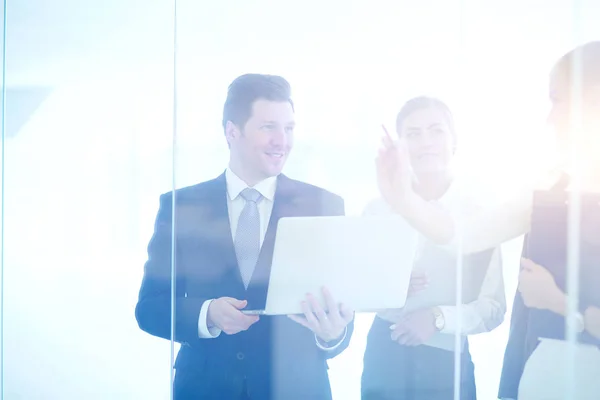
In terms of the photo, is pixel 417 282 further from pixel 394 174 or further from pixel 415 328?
pixel 394 174

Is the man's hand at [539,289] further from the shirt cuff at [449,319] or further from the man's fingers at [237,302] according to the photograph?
the man's fingers at [237,302]

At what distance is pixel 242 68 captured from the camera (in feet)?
5.82

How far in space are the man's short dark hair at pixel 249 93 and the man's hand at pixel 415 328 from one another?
32.7 inches

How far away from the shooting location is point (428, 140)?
5.65ft

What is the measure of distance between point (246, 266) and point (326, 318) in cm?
32

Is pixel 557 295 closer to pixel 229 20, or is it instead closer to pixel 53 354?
pixel 229 20

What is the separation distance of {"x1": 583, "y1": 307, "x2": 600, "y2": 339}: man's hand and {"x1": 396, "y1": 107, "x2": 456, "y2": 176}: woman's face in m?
0.68

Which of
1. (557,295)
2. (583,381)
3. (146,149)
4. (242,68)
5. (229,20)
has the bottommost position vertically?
(583,381)

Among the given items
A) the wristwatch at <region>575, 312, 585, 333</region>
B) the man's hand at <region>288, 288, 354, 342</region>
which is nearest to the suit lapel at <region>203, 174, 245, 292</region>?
the man's hand at <region>288, 288, 354, 342</region>

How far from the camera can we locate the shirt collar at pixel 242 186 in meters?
1.76

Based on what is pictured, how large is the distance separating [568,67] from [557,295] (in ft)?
2.52

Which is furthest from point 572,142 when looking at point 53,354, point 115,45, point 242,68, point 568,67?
point 53,354

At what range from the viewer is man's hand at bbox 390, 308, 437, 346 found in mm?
1743

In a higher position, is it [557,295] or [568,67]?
[568,67]
